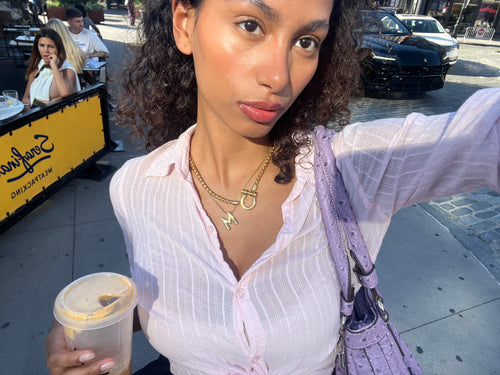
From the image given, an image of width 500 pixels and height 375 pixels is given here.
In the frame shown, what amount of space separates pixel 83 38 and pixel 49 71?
320cm

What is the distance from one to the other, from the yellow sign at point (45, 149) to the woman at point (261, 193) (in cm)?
276

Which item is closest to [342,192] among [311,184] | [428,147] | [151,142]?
[311,184]

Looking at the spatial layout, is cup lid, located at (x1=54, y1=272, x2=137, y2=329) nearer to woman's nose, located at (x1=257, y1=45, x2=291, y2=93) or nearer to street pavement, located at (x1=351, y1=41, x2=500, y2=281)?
woman's nose, located at (x1=257, y1=45, x2=291, y2=93)

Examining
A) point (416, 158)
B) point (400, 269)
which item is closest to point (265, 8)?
point (416, 158)

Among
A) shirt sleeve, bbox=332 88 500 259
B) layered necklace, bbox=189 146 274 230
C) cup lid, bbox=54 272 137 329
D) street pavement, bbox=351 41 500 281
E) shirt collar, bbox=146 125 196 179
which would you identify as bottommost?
street pavement, bbox=351 41 500 281

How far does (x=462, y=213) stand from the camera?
439 cm

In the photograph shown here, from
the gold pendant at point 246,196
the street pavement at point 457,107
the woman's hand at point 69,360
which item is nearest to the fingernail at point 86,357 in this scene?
the woman's hand at point 69,360

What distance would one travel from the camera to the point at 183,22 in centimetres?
141

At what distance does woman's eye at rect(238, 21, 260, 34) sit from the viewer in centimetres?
112

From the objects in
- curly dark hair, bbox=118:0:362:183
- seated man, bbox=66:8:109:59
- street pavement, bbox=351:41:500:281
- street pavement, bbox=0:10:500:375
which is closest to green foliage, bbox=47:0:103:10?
seated man, bbox=66:8:109:59

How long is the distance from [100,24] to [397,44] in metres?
20.4

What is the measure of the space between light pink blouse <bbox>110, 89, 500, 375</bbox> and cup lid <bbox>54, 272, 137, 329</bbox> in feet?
0.72

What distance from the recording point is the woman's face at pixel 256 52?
3.63 ft

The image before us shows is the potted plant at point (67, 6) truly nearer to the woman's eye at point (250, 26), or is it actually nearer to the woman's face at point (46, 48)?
the woman's face at point (46, 48)
